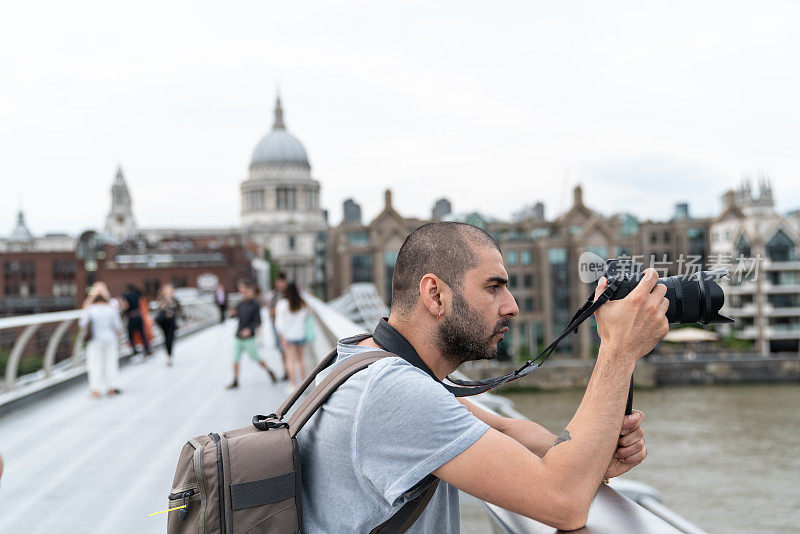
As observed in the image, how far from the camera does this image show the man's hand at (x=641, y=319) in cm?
157

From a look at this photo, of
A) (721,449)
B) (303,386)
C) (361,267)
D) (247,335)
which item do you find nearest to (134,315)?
(247,335)

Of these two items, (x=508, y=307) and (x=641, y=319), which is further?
(x=508, y=307)

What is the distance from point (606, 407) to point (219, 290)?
1000 inches

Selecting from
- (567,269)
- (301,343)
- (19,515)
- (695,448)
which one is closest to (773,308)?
(567,269)

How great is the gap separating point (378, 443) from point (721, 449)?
1481 inches

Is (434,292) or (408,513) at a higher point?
(434,292)

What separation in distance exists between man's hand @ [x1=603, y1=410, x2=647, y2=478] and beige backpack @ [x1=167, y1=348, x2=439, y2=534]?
419 millimetres

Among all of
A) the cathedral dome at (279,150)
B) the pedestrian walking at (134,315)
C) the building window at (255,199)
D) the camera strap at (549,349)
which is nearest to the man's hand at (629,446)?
the camera strap at (549,349)

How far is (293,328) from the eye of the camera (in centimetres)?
885

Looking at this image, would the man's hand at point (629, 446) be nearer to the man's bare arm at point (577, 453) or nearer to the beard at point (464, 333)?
the man's bare arm at point (577, 453)

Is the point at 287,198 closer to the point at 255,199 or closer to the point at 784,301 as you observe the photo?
the point at 255,199

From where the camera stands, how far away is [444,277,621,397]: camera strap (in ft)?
5.25

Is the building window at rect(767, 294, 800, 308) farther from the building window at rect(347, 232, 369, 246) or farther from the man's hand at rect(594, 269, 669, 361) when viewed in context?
the man's hand at rect(594, 269, 669, 361)

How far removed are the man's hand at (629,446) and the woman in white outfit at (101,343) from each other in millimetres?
8405
